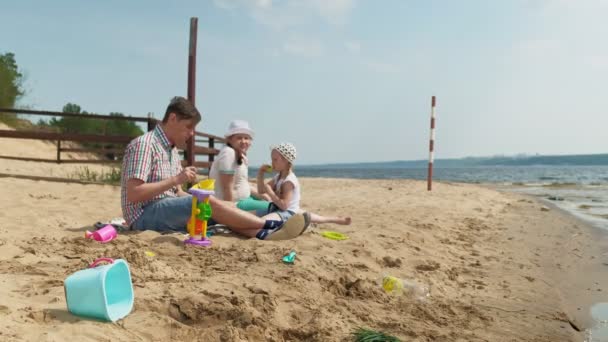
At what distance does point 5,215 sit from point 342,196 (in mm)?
5241

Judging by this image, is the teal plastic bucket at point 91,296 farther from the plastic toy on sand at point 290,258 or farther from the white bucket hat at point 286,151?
the white bucket hat at point 286,151

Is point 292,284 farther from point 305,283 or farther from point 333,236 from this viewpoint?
point 333,236

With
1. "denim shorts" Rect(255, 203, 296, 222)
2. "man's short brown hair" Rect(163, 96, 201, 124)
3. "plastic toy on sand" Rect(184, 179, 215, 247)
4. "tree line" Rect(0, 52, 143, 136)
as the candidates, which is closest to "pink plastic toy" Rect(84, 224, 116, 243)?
"plastic toy on sand" Rect(184, 179, 215, 247)

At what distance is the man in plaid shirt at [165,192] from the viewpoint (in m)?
3.54

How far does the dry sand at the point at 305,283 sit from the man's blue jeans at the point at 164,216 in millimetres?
153

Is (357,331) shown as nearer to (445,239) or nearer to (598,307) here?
(598,307)

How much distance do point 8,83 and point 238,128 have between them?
71.1ft

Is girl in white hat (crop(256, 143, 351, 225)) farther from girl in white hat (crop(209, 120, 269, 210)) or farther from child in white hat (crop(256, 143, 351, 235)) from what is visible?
girl in white hat (crop(209, 120, 269, 210))

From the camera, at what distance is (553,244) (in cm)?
496

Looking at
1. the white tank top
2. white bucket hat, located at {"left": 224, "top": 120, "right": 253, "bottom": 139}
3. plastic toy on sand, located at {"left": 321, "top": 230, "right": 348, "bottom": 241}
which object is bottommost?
plastic toy on sand, located at {"left": 321, "top": 230, "right": 348, "bottom": 241}

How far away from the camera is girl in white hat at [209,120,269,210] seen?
165 inches

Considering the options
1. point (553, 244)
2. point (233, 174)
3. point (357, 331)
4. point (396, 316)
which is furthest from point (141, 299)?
point (553, 244)

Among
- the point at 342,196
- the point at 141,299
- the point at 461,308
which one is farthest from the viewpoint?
the point at 342,196

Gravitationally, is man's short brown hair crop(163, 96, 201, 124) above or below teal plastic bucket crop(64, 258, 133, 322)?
above
